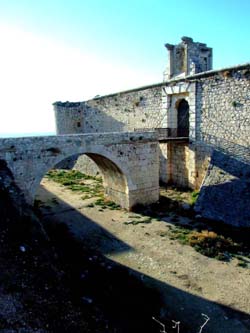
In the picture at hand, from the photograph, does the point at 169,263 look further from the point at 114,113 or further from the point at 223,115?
the point at 114,113

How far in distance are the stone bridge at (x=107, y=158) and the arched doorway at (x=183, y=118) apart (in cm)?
311

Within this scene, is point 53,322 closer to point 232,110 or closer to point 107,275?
point 107,275

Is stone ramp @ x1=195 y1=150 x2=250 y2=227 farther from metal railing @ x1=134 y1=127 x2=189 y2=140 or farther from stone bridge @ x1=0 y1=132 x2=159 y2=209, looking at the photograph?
metal railing @ x1=134 y1=127 x2=189 y2=140

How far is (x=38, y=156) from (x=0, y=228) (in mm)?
3935

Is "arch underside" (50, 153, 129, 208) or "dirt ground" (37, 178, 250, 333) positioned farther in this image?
"arch underside" (50, 153, 129, 208)

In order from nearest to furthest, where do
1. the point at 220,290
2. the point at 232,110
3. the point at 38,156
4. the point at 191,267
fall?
the point at 220,290 < the point at 191,267 < the point at 38,156 < the point at 232,110

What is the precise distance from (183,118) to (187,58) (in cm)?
336

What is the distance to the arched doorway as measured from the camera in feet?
52.9

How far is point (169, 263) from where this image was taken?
896 centimetres

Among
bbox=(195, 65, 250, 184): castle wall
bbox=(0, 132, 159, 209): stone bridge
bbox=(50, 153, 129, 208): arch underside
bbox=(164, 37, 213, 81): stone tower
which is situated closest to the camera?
bbox=(0, 132, 159, 209): stone bridge

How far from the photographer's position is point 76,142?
11586 millimetres

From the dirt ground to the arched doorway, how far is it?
5614 millimetres

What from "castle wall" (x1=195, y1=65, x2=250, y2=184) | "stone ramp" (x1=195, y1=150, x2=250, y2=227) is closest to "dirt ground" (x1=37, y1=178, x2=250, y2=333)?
"stone ramp" (x1=195, y1=150, x2=250, y2=227)

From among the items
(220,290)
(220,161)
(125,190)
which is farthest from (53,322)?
(220,161)
